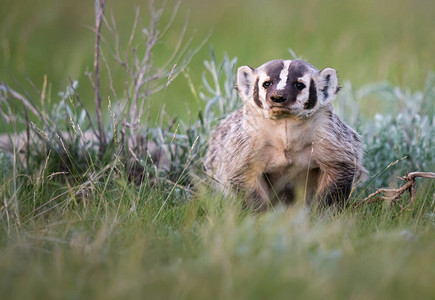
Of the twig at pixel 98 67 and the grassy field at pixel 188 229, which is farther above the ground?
the twig at pixel 98 67

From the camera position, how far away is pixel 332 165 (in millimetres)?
3166

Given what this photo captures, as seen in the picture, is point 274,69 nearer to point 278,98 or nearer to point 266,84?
point 266,84

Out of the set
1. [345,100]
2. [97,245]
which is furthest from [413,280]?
[345,100]

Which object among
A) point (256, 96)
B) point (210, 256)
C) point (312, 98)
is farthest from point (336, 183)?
point (210, 256)

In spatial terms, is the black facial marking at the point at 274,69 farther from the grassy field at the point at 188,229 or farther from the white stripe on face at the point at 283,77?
the grassy field at the point at 188,229

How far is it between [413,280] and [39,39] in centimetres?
620

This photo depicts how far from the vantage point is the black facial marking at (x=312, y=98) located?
2941 mm

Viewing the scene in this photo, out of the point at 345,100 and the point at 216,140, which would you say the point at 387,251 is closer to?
the point at 216,140

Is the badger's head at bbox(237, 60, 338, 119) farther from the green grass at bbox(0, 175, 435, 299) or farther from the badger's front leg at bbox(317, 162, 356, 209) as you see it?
the green grass at bbox(0, 175, 435, 299)

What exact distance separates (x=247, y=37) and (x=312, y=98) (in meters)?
4.21

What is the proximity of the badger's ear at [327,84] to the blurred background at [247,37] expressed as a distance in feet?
6.94

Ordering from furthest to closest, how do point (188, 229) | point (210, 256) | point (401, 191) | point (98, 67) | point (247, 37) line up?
point (247, 37) < point (98, 67) < point (401, 191) < point (188, 229) < point (210, 256)

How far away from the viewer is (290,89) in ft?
9.33

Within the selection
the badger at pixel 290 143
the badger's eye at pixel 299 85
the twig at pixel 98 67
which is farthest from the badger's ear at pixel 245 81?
the twig at pixel 98 67
